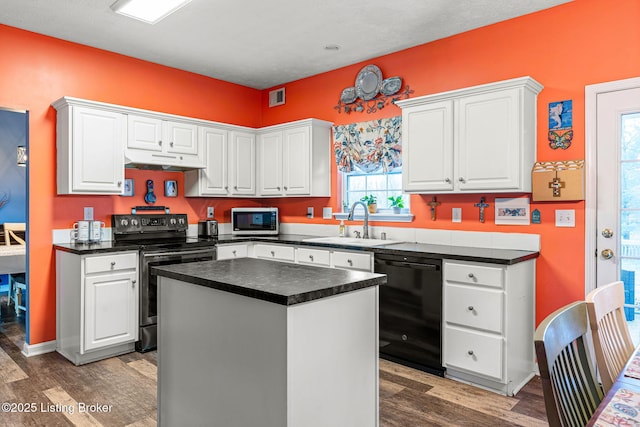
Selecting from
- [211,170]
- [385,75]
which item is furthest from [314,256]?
[385,75]

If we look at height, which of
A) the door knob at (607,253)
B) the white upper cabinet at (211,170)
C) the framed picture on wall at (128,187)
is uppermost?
the white upper cabinet at (211,170)

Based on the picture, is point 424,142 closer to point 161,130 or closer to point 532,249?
point 532,249

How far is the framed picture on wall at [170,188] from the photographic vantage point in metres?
4.59

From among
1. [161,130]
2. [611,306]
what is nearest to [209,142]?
[161,130]

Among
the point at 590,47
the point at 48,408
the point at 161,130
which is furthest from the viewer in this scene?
the point at 161,130

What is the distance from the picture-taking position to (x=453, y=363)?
312cm

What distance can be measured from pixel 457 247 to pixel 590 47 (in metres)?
1.72

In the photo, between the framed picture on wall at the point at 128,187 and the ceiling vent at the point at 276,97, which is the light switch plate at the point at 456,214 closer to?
the ceiling vent at the point at 276,97

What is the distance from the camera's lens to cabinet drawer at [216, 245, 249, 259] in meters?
4.31

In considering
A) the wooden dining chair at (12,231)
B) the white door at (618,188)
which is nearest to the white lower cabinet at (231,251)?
the white door at (618,188)

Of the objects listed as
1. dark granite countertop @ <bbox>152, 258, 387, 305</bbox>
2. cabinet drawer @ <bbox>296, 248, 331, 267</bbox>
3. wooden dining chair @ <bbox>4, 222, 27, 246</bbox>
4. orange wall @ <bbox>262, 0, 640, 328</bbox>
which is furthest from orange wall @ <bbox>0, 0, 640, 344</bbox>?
wooden dining chair @ <bbox>4, 222, 27, 246</bbox>

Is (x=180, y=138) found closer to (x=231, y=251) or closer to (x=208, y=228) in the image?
(x=208, y=228)

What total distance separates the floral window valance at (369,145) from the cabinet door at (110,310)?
2.36m

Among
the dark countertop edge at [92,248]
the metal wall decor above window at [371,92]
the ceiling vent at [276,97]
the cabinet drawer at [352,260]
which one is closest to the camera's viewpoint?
the dark countertop edge at [92,248]
